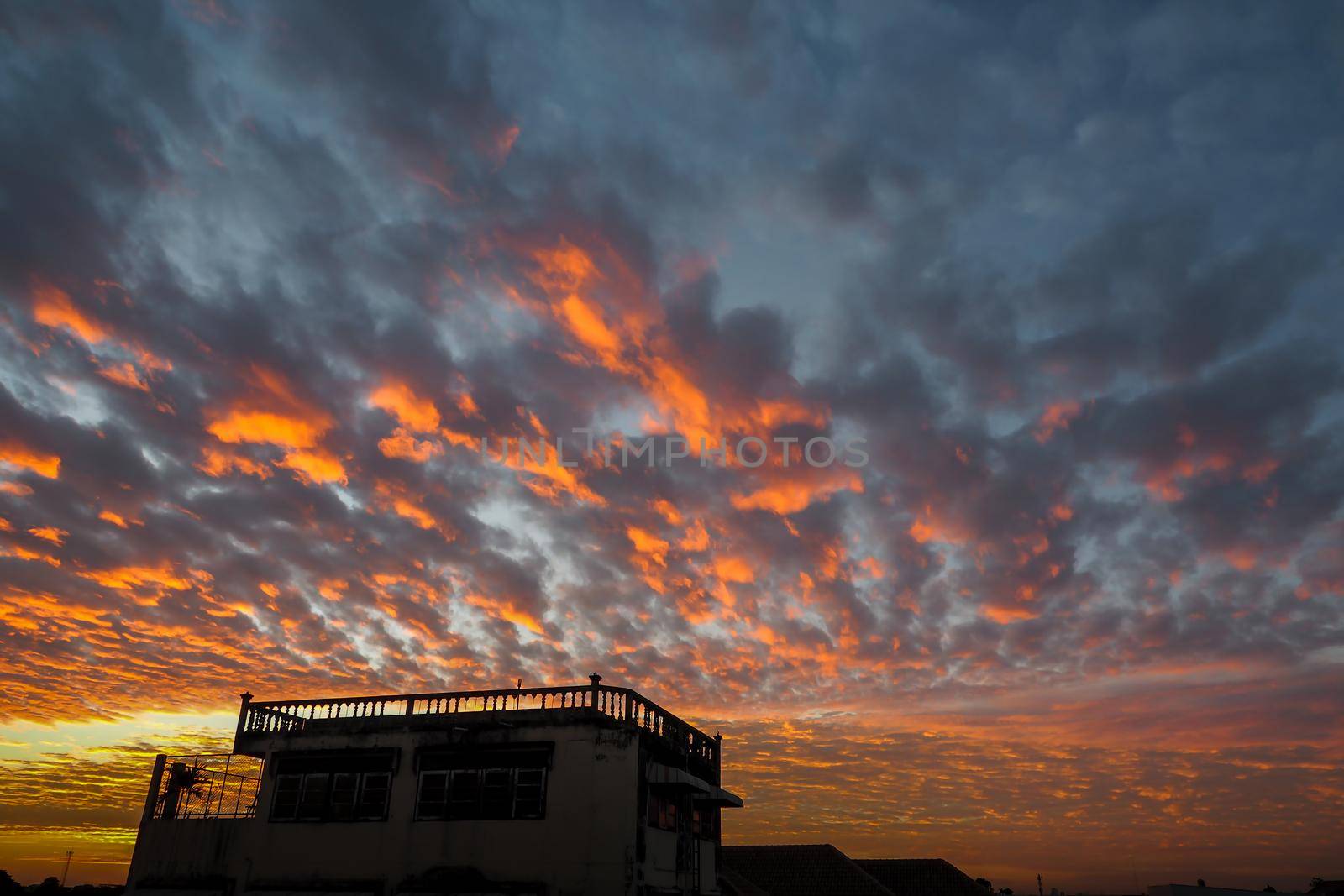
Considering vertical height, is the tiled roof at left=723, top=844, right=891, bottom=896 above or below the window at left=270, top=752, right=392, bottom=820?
below

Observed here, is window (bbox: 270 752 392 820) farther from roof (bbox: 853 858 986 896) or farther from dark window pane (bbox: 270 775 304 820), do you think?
roof (bbox: 853 858 986 896)

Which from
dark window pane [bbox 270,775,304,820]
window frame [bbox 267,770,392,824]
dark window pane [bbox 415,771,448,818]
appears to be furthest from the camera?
dark window pane [bbox 270,775,304,820]

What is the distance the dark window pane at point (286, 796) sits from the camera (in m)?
25.9

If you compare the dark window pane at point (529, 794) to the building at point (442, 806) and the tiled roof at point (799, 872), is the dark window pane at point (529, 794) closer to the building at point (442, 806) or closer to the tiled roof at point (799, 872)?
the building at point (442, 806)

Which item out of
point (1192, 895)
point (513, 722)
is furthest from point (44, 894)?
point (1192, 895)

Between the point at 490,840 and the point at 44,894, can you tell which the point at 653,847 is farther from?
the point at 44,894

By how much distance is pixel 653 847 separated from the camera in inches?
943

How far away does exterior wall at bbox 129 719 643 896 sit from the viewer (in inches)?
885

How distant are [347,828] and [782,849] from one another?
3825cm

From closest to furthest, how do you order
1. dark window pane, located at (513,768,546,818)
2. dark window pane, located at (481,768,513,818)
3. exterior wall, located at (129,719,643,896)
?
exterior wall, located at (129,719,643,896) < dark window pane, located at (513,768,546,818) < dark window pane, located at (481,768,513,818)

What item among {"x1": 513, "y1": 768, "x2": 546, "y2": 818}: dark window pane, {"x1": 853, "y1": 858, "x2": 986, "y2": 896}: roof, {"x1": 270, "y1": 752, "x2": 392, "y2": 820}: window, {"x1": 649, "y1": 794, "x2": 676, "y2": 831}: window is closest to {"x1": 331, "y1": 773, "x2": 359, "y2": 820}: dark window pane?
{"x1": 270, "y1": 752, "x2": 392, "y2": 820}: window

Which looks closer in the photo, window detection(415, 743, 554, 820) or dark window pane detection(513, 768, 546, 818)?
dark window pane detection(513, 768, 546, 818)

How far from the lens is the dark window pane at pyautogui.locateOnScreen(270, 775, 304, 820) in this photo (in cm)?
2592

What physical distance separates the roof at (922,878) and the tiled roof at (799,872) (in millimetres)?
1407
